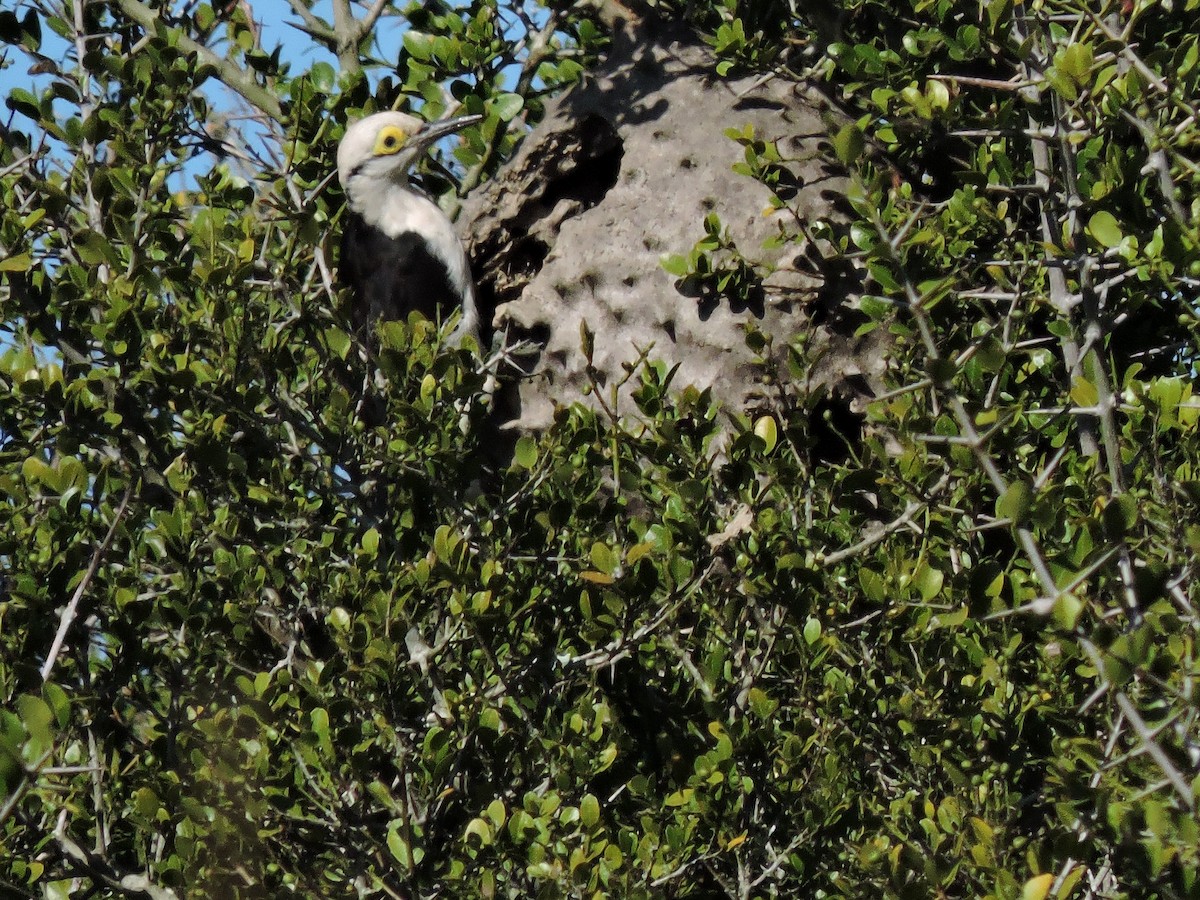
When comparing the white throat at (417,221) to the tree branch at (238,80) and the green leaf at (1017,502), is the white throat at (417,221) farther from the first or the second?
the green leaf at (1017,502)

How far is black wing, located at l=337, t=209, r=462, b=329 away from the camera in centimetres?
447

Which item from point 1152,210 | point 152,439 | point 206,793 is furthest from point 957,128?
point 206,793

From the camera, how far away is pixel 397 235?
484cm

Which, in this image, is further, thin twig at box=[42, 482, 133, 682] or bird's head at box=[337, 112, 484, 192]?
bird's head at box=[337, 112, 484, 192]

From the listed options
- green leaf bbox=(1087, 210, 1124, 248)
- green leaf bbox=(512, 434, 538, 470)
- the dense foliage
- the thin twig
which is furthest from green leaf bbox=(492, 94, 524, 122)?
green leaf bbox=(1087, 210, 1124, 248)

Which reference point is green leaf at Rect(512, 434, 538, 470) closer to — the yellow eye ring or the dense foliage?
the dense foliage

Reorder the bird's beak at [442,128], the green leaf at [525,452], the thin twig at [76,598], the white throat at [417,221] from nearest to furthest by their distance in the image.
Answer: the thin twig at [76,598]
the green leaf at [525,452]
the bird's beak at [442,128]
the white throat at [417,221]

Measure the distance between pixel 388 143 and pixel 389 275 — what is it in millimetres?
446

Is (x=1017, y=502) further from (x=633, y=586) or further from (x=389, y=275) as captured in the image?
(x=389, y=275)

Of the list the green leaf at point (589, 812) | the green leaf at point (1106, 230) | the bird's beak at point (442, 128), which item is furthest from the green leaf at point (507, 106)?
the green leaf at point (589, 812)

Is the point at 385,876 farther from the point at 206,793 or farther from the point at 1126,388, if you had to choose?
the point at 1126,388

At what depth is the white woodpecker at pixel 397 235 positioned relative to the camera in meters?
4.27

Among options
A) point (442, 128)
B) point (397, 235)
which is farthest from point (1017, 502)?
point (397, 235)

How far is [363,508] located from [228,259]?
534 mm
